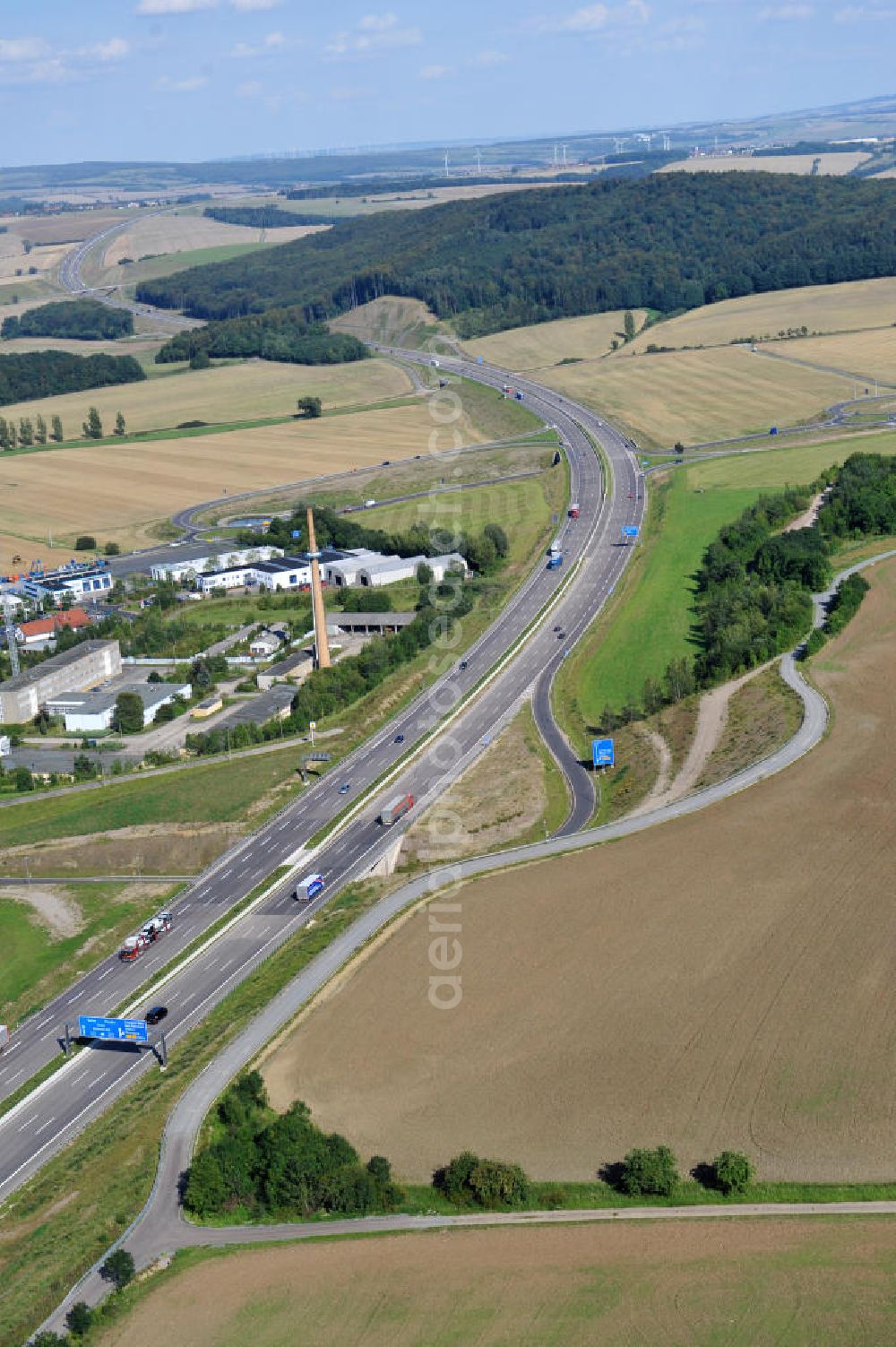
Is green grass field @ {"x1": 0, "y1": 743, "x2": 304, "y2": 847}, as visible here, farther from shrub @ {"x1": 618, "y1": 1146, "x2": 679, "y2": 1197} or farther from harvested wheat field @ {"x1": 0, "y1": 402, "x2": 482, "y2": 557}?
harvested wheat field @ {"x1": 0, "y1": 402, "x2": 482, "y2": 557}

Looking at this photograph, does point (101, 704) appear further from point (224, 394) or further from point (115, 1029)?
point (224, 394)

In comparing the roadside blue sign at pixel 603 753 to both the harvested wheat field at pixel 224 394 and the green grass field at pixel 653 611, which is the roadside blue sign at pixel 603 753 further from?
the harvested wheat field at pixel 224 394

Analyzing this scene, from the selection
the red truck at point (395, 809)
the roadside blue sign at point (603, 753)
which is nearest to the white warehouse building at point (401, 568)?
the roadside blue sign at point (603, 753)

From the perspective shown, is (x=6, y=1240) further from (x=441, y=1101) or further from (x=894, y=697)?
(x=894, y=697)

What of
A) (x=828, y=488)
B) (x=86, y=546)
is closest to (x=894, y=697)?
(x=828, y=488)

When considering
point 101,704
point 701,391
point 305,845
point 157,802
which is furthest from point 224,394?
point 305,845
